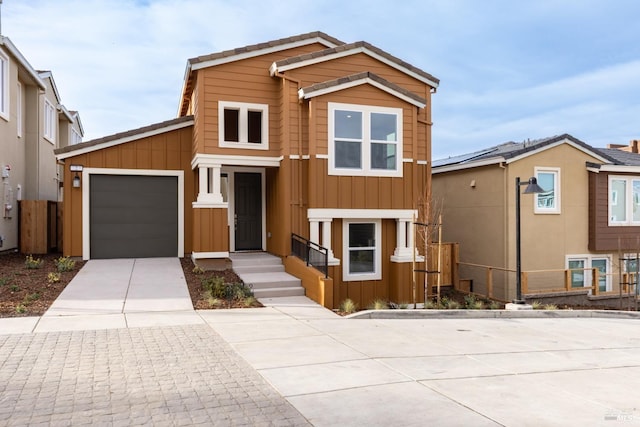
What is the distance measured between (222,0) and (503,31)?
29.3 feet

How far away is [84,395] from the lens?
14.9ft

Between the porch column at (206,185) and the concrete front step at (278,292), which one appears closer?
the concrete front step at (278,292)

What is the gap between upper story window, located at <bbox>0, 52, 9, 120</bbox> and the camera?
1419cm

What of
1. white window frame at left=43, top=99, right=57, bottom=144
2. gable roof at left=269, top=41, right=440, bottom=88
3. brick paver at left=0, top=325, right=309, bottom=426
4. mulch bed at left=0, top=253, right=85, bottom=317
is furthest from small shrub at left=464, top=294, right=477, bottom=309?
white window frame at left=43, top=99, right=57, bottom=144

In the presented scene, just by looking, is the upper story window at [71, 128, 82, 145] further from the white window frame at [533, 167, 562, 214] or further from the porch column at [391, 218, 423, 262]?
the white window frame at [533, 167, 562, 214]

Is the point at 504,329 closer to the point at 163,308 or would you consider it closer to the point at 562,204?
the point at 163,308

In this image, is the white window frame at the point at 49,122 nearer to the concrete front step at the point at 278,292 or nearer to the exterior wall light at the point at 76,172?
the exterior wall light at the point at 76,172

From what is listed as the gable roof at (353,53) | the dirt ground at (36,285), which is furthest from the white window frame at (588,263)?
the dirt ground at (36,285)

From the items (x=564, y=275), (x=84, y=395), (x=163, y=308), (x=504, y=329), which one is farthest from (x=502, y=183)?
(x=84, y=395)

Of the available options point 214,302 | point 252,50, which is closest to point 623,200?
point 252,50

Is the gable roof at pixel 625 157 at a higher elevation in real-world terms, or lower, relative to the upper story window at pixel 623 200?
higher

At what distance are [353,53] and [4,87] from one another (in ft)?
33.6

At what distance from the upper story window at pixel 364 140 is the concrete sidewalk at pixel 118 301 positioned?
16.1 feet

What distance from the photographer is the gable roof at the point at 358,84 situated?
12117 millimetres
